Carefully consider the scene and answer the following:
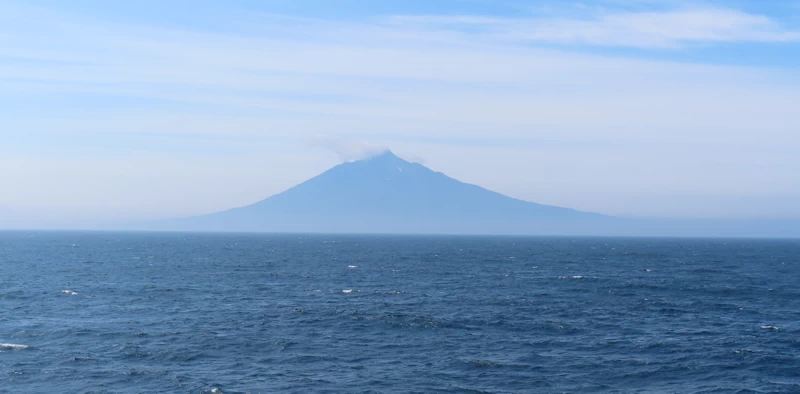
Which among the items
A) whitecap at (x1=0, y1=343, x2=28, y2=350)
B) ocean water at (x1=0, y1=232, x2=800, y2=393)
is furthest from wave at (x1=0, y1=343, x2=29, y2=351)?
ocean water at (x1=0, y1=232, x2=800, y2=393)

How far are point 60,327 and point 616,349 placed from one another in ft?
188

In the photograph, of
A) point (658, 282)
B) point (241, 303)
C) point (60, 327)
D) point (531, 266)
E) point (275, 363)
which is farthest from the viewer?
point (531, 266)

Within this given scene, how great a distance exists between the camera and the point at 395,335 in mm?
67875

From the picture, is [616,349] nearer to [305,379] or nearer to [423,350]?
[423,350]

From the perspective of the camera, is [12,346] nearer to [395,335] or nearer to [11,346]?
[11,346]

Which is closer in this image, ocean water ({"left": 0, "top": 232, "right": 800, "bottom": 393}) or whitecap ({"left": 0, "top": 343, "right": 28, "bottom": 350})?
ocean water ({"left": 0, "top": 232, "right": 800, "bottom": 393})

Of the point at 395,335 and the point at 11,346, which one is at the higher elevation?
the point at 395,335

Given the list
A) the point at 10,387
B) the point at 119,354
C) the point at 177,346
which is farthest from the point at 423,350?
the point at 10,387

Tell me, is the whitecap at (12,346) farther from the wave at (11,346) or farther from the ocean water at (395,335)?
the ocean water at (395,335)

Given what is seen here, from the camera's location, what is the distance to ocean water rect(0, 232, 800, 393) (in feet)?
169

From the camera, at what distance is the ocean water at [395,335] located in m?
51.4

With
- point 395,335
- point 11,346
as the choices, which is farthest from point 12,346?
point 395,335

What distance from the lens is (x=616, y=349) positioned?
61.8 m

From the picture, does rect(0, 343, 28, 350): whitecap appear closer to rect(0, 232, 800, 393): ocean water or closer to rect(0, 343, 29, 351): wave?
rect(0, 343, 29, 351): wave
